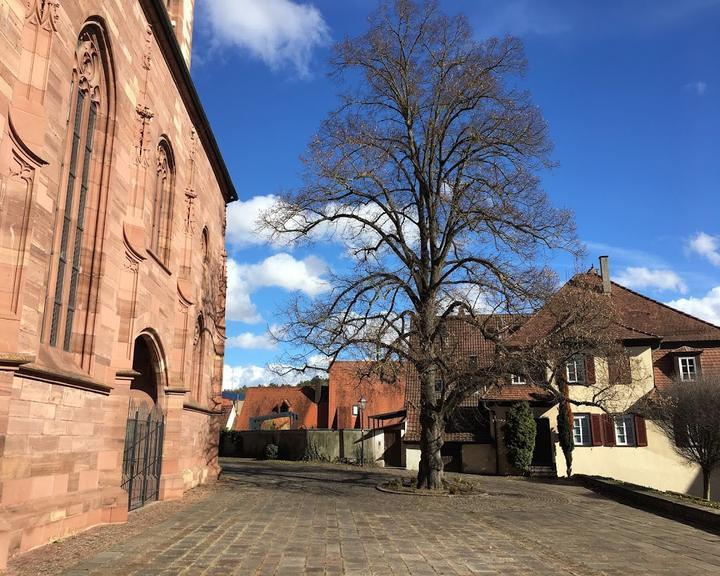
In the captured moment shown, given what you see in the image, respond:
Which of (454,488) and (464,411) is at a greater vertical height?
(464,411)

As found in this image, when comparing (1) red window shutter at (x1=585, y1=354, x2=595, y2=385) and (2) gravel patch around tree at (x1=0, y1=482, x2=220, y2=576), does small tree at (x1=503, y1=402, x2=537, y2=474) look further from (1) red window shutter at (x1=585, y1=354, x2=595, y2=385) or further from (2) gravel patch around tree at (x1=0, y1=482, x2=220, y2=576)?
(2) gravel patch around tree at (x1=0, y1=482, x2=220, y2=576)

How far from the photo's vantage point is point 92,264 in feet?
36.0

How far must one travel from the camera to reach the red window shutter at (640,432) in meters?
28.0

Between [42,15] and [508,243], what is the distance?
13.8 metres

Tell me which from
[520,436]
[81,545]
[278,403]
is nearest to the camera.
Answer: [81,545]

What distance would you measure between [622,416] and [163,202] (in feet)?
74.0

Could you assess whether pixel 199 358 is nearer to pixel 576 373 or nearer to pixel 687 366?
pixel 576 373

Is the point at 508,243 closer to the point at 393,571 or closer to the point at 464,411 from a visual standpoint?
the point at 393,571

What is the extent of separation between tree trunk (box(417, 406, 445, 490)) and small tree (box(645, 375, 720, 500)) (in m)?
8.79

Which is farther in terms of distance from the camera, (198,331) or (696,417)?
(696,417)

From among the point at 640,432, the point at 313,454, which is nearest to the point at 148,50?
the point at 640,432

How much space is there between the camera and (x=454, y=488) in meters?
18.3

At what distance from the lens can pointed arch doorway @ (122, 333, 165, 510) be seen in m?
12.8

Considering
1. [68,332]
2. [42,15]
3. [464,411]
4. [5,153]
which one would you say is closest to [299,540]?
[68,332]
